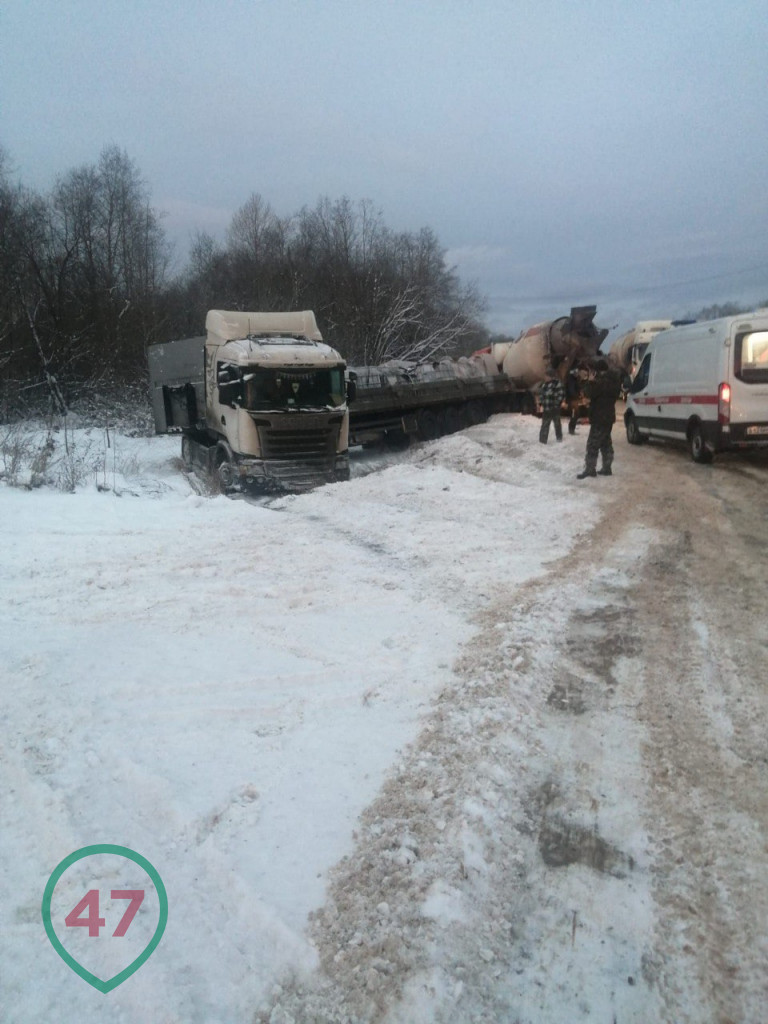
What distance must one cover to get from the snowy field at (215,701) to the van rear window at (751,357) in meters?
4.45

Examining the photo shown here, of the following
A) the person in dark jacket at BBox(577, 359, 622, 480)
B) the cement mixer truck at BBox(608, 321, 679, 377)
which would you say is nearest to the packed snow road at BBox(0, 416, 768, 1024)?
the person in dark jacket at BBox(577, 359, 622, 480)

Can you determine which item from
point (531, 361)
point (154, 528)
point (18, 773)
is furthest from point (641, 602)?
point (531, 361)

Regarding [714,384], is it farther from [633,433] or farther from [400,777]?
[400,777]

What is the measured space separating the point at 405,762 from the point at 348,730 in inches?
15.9

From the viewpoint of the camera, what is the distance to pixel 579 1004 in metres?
2.02

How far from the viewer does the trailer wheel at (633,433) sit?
13859mm

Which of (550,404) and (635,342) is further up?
(635,342)

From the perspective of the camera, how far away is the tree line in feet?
88.3

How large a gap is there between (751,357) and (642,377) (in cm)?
321

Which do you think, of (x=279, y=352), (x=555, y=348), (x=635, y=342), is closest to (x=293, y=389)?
(x=279, y=352)

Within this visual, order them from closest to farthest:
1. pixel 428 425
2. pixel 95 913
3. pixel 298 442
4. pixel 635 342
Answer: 1. pixel 95 913
2. pixel 298 442
3. pixel 428 425
4. pixel 635 342

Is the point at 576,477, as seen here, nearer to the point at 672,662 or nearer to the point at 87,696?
the point at 672,662

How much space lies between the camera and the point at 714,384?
34.4 ft

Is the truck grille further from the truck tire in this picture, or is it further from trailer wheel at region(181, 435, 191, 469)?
trailer wheel at region(181, 435, 191, 469)
